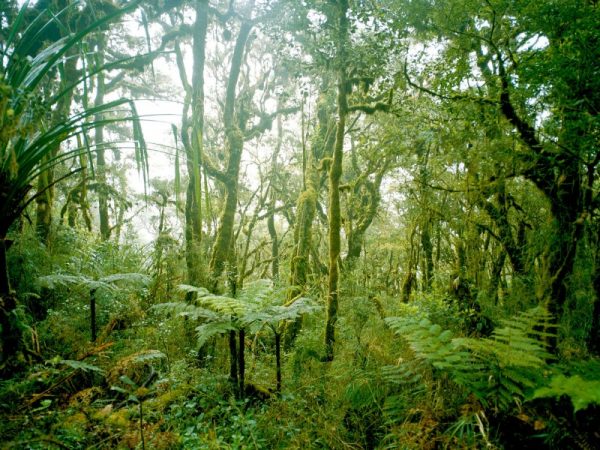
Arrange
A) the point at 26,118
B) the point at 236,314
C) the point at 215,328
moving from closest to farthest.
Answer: the point at 26,118 < the point at 215,328 < the point at 236,314

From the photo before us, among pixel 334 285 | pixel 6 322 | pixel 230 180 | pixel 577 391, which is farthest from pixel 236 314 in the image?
pixel 230 180

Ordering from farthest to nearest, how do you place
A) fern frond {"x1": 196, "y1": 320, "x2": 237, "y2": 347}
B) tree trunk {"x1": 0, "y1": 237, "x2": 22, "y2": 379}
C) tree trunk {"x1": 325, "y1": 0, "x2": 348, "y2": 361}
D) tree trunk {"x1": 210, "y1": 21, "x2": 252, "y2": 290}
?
1. tree trunk {"x1": 210, "y1": 21, "x2": 252, "y2": 290}
2. tree trunk {"x1": 325, "y1": 0, "x2": 348, "y2": 361}
3. fern frond {"x1": 196, "y1": 320, "x2": 237, "y2": 347}
4. tree trunk {"x1": 0, "y1": 237, "x2": 22, "y2": 379}

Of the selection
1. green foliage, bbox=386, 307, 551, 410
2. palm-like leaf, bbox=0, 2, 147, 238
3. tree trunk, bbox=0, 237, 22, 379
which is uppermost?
palm-like leaf, bbox=0, 2, 147, 238

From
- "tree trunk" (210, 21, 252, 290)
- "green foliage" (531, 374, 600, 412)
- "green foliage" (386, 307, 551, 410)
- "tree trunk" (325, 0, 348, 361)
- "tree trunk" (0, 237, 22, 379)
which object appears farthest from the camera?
"tree trunk" (210, 21, 252, 290)

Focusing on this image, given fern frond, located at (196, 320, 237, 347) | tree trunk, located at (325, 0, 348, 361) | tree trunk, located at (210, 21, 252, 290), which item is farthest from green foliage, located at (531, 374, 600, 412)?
tree trunk, located at (210, 21, 252, 290)

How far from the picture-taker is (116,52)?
11375mm

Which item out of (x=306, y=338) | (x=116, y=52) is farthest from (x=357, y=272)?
(x=116, y=52)

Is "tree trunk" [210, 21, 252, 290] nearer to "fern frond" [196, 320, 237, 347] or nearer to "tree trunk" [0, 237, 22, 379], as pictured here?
"fern frond" [196, 320, 237, 347]

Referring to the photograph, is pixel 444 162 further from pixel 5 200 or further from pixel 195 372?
pixel 5 200

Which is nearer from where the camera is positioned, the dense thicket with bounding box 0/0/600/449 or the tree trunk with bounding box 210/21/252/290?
the dense thicket with bounding box 0/0/600/449

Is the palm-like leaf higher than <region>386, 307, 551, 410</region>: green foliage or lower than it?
higher

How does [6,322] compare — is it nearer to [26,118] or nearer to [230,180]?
[26,118]

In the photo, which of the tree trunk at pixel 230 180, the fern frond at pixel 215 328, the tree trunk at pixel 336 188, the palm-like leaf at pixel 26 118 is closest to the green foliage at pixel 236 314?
the fern frond at pixel 215 328

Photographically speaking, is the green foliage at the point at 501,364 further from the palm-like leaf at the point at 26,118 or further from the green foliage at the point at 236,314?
the palm-like leaf at the point at 26,118
